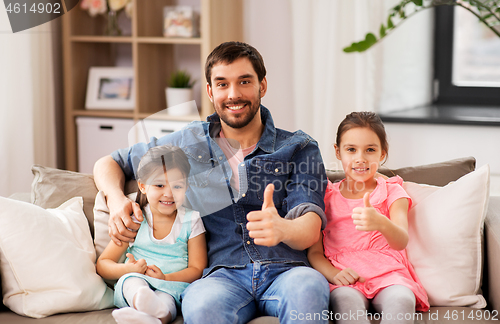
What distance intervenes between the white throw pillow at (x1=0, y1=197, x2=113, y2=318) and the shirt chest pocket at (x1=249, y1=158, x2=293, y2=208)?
1.72ft

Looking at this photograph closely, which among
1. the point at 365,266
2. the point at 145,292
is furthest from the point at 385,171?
the point at 145,292

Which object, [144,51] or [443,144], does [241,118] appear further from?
[144,51]

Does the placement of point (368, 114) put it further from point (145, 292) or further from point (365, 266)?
point (145, 292)

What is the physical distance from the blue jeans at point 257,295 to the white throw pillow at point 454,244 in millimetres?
355

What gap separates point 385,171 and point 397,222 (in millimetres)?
294

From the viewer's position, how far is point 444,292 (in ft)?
4.54

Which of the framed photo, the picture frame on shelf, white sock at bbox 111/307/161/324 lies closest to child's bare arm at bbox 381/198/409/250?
white sock at bbox 111/307/161/324

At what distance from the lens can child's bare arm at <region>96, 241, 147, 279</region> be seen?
1.36m

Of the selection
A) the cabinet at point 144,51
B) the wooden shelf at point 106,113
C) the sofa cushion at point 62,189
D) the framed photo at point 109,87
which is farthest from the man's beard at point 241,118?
the framed photo at point 109,87

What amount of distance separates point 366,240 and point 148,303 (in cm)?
64

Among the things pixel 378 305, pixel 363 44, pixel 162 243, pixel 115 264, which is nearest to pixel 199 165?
pixel 162 243

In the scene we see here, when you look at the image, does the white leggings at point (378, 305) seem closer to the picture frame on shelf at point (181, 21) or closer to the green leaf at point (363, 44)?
the green leaf at point (363, 44)

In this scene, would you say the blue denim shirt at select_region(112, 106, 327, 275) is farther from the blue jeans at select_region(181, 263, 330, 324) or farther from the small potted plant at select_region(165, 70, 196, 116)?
the small potted plant at select_region(165, 70, 196, 116)

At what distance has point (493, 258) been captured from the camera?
139cm
